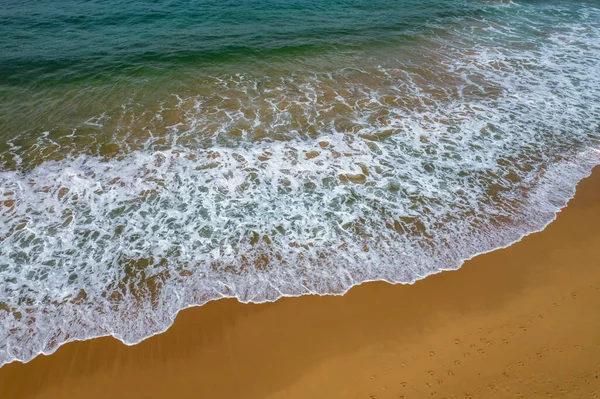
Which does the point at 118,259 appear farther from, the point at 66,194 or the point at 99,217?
the point at 66,194

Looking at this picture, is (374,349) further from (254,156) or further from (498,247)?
(254,156)

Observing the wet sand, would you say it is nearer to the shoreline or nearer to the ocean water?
the shoreline

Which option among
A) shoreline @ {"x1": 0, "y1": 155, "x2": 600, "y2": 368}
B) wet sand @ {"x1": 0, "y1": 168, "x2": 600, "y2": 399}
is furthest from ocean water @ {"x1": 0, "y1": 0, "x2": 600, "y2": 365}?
wet sand @ {"x1": 0, "y1": 168, "x2": 600, "y2": 399}

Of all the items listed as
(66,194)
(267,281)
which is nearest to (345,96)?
(267,281)

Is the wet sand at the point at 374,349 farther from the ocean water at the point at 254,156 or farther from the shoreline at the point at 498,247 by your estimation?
the ocean water at the point at 254,156

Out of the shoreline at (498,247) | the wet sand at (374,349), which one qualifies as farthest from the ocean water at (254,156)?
the wet sand at (374,349)

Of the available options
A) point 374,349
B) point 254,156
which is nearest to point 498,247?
point 374,349
